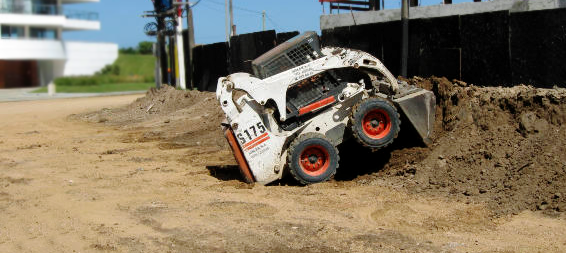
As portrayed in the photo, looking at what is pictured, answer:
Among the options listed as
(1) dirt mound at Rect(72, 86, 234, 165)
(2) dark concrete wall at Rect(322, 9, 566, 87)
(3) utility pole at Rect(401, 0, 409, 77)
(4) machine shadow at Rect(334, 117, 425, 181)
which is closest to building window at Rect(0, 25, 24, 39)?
(1) dirt mound at Rect(72, 86, 234, 165)

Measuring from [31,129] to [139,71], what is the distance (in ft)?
153

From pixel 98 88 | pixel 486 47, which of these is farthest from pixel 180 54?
pixel 98 88

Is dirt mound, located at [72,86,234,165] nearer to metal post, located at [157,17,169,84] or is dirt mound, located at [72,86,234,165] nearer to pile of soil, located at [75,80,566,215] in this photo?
pile of soil, located at [75,80,566,215]

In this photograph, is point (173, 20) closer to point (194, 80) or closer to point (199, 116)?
point (194, 80)

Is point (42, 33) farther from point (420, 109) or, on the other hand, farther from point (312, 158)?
point (420, 109)

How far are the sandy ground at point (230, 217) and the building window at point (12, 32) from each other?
44957 millimetres

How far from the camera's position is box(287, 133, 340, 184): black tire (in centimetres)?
942

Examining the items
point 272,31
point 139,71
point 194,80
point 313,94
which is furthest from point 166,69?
point 139,71

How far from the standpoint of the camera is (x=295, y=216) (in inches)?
316

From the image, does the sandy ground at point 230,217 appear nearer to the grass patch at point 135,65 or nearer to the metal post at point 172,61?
the metal post at point 172,61

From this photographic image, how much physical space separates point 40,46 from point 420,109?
47028 mm

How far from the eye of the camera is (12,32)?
5331 centimetres

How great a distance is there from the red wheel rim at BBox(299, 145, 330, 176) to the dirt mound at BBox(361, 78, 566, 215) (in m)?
0.85

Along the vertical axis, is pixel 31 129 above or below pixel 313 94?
below
